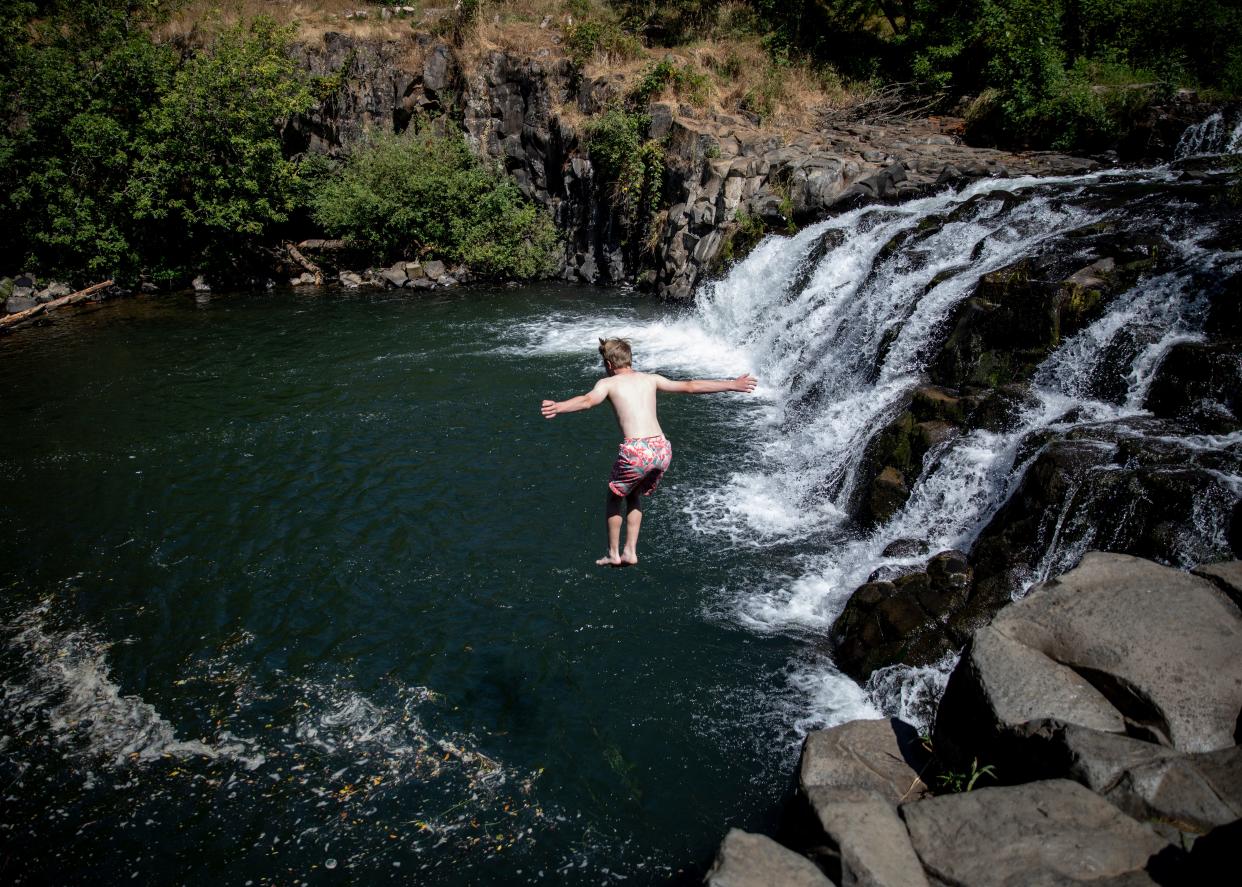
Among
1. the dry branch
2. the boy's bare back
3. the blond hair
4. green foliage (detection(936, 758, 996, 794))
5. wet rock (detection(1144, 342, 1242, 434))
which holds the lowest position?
green foliage (detection(936, 758, 996, 794))

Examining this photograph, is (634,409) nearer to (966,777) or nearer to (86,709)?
(966,777)

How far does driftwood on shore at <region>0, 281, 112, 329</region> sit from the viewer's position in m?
23.2

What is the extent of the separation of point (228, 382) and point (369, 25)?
764 inches

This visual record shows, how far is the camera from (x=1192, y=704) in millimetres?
5172

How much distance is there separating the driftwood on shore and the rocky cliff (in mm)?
8853

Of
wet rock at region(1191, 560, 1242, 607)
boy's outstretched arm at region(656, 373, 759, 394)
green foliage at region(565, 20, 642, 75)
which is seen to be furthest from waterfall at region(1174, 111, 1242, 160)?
green foliage at region(565, 20, 642, 75)

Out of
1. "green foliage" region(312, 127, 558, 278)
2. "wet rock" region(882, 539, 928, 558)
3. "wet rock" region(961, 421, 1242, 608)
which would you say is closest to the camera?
"wet rock" region(961, 421, 1242, 608)

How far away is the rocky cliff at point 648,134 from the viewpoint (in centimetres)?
2005

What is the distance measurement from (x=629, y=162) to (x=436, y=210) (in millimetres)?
7104

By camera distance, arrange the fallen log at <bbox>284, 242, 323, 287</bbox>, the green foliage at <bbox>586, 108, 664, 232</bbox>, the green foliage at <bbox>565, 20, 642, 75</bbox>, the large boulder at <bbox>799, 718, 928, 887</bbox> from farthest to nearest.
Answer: the fallen log at <bbox>284, 242, 323, 287</bbox>, the green foliage at <bbox>565, 20, 642, 75</bbox>, the green foliage at <bbox>586, 108, 664, 232</bbox>, the large boulder at <bbox>799, 718, 928, 887</bbox>

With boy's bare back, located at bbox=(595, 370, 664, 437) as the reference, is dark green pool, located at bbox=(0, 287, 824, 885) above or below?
below

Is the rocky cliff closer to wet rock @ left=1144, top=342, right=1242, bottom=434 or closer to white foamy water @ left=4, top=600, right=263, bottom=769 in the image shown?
wet rock @ left=1144, top=342, right=1242, bottom=434

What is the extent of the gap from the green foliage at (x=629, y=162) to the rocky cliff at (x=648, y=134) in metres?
0.34

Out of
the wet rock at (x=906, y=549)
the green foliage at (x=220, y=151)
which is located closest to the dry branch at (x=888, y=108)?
the green foliage at (x=220, y=151)
